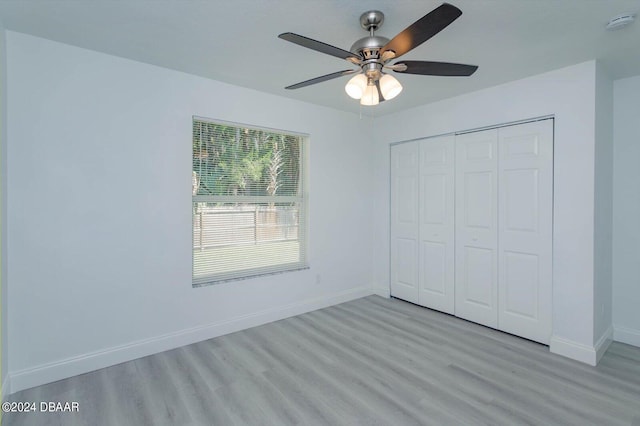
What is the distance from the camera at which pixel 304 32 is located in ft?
7.34

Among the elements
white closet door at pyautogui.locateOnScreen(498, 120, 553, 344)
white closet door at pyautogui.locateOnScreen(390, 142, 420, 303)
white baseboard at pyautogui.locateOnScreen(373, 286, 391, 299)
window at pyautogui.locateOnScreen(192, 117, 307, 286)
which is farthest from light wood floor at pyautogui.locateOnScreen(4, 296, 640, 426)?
white baseboard at pyautogui.locateOnScreen(373, 286, 391, 299)

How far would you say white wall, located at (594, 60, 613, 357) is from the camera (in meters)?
2.74

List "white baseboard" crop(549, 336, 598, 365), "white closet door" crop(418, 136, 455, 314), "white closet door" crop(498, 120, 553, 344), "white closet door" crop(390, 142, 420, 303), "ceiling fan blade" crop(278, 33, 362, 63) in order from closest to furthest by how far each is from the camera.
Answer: "ceiling fan blade" crop(278, 33, 362, 63) → "white baseboard" crop(549, 336, 598, 365) → "white closet door" crop(498, 120, 553, 344) → "white closet door" crop(418, 136, 455, 314) → "white closet door" crop(390, 142, 420, 303)

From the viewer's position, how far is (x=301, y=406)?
2139mm

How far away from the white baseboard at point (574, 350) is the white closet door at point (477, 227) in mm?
552

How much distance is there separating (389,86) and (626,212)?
2774 mm

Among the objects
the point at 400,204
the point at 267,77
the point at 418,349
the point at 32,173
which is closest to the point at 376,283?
the point at 400,204

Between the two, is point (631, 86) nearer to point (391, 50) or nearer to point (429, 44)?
point (429, 44)

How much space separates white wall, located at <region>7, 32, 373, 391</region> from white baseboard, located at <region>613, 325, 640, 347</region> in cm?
352

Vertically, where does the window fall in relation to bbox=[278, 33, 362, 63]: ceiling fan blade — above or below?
below

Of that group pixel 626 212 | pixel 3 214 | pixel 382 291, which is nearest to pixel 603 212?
pixel 626 212

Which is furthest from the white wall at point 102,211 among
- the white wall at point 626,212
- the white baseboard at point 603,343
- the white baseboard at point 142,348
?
the white wall at point 626,212

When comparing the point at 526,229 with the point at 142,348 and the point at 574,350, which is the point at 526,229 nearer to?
the point at 574,350

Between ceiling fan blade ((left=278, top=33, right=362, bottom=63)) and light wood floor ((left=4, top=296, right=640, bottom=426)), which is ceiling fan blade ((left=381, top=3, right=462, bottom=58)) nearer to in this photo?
ceiling fan blade ((left=278, top=33, right=362, bottom=63))
